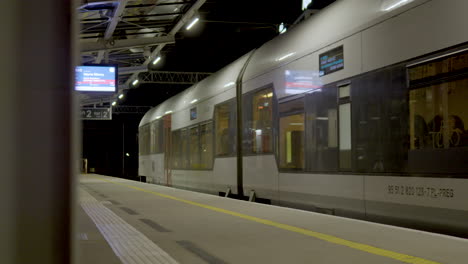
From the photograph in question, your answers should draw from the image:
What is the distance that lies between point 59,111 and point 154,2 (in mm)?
15135

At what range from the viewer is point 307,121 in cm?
991

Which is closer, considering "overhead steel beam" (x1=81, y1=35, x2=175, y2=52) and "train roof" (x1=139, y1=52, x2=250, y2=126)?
"train roof" (x1=139, y1=52, x2=250, y2=126)

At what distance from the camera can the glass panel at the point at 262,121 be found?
1164cm

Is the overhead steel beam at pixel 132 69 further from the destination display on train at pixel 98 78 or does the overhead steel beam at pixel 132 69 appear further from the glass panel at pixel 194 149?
the glass panel at pixel 194 149

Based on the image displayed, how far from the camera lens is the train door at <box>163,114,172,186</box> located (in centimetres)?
2148

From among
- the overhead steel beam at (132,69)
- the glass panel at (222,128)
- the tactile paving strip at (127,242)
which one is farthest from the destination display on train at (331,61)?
the overhead steel beam at (132,69)

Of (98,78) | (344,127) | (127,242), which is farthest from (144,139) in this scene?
(127,242)

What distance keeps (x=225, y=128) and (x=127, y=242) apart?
825 centimetres

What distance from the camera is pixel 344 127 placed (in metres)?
8.64

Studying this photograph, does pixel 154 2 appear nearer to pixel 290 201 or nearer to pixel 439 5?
pixel 290 201

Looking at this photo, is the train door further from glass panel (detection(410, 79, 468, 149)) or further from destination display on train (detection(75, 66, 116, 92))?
glass panel (detection(410, 79, 468, 149))

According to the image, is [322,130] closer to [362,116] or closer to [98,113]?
[362,116]

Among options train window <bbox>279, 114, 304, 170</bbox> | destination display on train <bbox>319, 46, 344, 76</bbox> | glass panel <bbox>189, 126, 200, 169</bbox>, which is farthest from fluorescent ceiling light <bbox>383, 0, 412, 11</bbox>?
glass panel <bbox>189, 126, 200, 169</bbox>

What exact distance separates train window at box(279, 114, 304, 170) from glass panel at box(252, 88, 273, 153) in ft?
2.10
